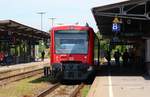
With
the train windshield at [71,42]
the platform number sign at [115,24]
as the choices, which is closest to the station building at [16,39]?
the platform number sign at [115,24]

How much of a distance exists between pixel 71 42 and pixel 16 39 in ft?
96.3

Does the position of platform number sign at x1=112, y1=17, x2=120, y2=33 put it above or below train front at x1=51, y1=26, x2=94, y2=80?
above

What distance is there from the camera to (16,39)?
5469 cm

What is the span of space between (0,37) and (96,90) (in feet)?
106

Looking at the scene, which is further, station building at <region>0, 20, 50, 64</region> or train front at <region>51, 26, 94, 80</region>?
station building at <region>0, 20, 50, 64</region>

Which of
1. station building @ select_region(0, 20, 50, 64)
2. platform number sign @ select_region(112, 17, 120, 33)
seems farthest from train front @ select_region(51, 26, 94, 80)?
station building @ select_region(0, 20, 50, 64)

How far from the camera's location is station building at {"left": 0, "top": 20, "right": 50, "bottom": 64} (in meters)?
46.1

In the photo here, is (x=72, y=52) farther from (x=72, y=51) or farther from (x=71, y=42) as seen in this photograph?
(x=71, y=42)

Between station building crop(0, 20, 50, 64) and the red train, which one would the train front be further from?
station building crop(0, 20, 50, 64)

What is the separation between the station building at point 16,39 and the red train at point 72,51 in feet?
53.5

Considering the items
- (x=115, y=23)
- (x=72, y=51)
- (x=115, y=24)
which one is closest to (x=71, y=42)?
(x=72, y=51)

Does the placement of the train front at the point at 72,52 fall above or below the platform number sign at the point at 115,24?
below

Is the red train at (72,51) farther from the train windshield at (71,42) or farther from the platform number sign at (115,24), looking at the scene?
the platform number sign at (115,24)

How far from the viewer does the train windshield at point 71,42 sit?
84.9 ft
